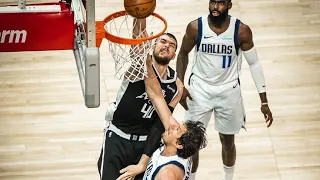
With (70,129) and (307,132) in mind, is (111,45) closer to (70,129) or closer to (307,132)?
(70,129)

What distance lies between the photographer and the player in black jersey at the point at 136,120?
5777mm

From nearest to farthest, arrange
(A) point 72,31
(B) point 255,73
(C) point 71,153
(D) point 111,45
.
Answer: (A) point 72,31 < (D) point 111,45 < (B) point 255,73 < (C) point 71,153

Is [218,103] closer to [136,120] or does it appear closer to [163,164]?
[136,120]

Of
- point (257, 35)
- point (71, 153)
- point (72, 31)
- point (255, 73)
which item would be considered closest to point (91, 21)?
Answer: point (72, 31)

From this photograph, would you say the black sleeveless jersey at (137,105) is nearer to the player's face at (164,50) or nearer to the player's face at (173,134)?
the player's face at (164,50)

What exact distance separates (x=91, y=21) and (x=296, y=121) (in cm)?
341

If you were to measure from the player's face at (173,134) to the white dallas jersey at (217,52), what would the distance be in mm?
970

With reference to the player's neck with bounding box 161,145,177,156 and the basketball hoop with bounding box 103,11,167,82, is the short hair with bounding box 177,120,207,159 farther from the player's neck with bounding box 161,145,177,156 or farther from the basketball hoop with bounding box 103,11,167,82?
the basketball hoop with bounding box 103,11,167,82

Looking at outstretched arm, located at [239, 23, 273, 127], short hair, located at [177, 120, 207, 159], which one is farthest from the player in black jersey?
outstretched arm, located at [239, 23, 273, 127]

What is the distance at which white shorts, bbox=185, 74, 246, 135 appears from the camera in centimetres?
645

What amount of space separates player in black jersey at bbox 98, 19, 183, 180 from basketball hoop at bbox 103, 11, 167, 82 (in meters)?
0.12

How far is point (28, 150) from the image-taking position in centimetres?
734

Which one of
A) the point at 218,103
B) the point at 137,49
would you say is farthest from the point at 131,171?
the point at 218,103

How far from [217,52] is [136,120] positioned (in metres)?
0.88
